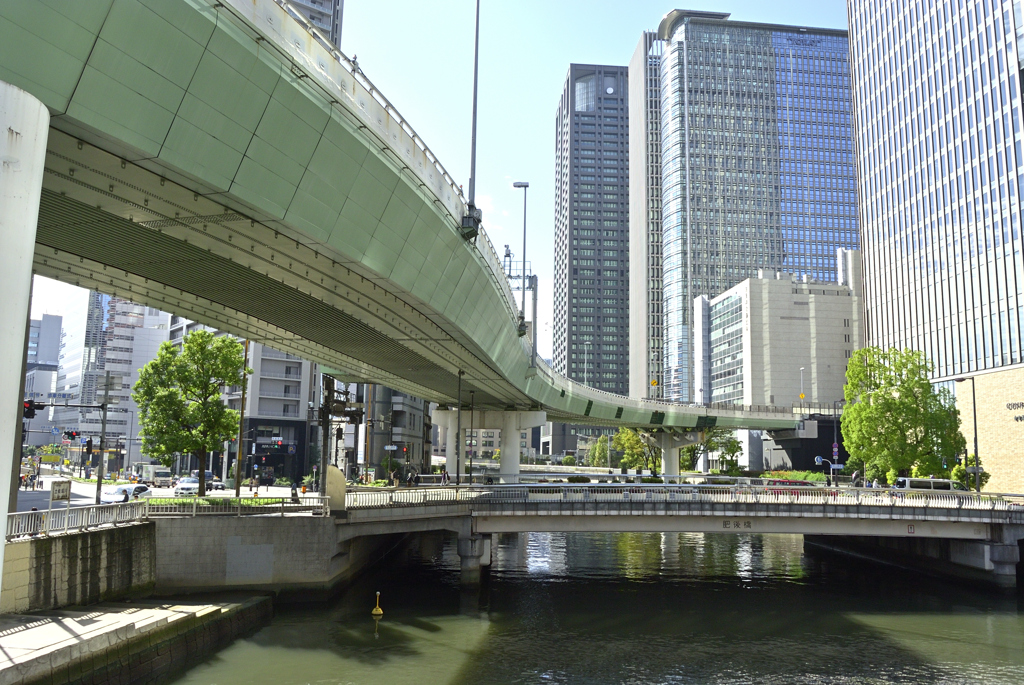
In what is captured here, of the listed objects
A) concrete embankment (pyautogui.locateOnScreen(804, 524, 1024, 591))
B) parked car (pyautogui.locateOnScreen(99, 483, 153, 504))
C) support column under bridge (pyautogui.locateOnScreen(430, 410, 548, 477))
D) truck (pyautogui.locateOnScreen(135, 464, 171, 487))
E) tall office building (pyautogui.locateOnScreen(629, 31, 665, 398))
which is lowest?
concrete embankment (pyautogui.locateOnScreen(804, 524, 1024, 591))

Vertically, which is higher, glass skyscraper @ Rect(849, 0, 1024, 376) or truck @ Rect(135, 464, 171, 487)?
glass skyscraper @ Rect(849, 0, 1024, 376)

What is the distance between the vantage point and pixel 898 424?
181ft

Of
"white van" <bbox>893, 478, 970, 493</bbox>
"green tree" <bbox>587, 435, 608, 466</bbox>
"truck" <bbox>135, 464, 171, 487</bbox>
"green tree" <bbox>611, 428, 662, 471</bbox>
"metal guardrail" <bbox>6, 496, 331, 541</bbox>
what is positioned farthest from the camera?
"green tree" <bbox>587, 435, 608, 466</bbox>

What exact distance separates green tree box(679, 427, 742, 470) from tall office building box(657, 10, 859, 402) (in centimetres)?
4049

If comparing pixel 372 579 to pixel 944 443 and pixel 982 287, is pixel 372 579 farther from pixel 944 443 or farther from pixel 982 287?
pixel 982 287

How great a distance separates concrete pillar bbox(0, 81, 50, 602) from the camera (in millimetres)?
12047

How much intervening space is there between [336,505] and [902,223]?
8265cm

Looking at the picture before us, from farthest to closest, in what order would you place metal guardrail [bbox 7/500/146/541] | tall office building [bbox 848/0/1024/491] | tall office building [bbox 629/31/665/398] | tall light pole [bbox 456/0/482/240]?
tall office building [bbox 629/31/665/398] < tall office building [bbox 848/0/1024/491] < tall light pole [bbox 456/0/482/240] < metal guardrail [bbox 7/500/146/541]

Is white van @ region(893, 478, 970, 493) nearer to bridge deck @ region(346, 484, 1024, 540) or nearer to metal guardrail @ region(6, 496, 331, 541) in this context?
bridge deck @ region(346, 484, 1024, 540)

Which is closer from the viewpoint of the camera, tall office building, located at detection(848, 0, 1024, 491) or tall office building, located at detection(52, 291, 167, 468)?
tall office building, located at detection(848, 0, 1024, 491)

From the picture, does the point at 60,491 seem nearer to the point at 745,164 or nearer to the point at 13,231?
the point at 13,231

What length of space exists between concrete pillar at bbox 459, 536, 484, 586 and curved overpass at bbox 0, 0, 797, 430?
1049 cm

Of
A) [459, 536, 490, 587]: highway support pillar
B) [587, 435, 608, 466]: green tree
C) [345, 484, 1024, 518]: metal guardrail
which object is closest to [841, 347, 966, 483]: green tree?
[345, 484, 1024, 518]: metal guardrail

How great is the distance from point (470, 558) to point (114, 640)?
19799mm
